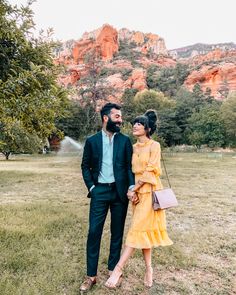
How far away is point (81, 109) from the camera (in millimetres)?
52531

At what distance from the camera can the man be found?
434 centimetres

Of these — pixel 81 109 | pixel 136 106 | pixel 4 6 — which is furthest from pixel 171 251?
pixel 136 106

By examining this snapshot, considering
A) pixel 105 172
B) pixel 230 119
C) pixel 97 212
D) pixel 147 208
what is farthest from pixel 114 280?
pixel 230 119

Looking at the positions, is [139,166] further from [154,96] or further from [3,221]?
[154,96]

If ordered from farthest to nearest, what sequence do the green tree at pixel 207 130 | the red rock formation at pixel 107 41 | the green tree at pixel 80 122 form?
the red rock formation at pixel 107 41
the green tree at pixel 207 130
the green tree at pixel 80 122

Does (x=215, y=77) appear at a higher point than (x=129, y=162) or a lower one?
higher

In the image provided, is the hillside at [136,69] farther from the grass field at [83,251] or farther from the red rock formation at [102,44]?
the grass field at [83,251]

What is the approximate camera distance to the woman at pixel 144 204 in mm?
4312

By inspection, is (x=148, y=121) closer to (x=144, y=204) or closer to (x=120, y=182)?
(x=120, y=182)

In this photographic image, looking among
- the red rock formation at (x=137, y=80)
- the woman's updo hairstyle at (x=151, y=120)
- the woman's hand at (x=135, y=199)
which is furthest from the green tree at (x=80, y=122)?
the red rock formation at (x=137, y=80)

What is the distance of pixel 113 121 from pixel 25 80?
144cm

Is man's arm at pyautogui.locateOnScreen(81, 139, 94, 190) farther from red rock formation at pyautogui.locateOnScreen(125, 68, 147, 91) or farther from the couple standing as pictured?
red rock formation at pyautogui.locateOnScreen(125, 68, 147, 91)

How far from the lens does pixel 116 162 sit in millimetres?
4336

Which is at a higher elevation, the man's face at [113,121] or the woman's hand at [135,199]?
the man's face at [113,121]
